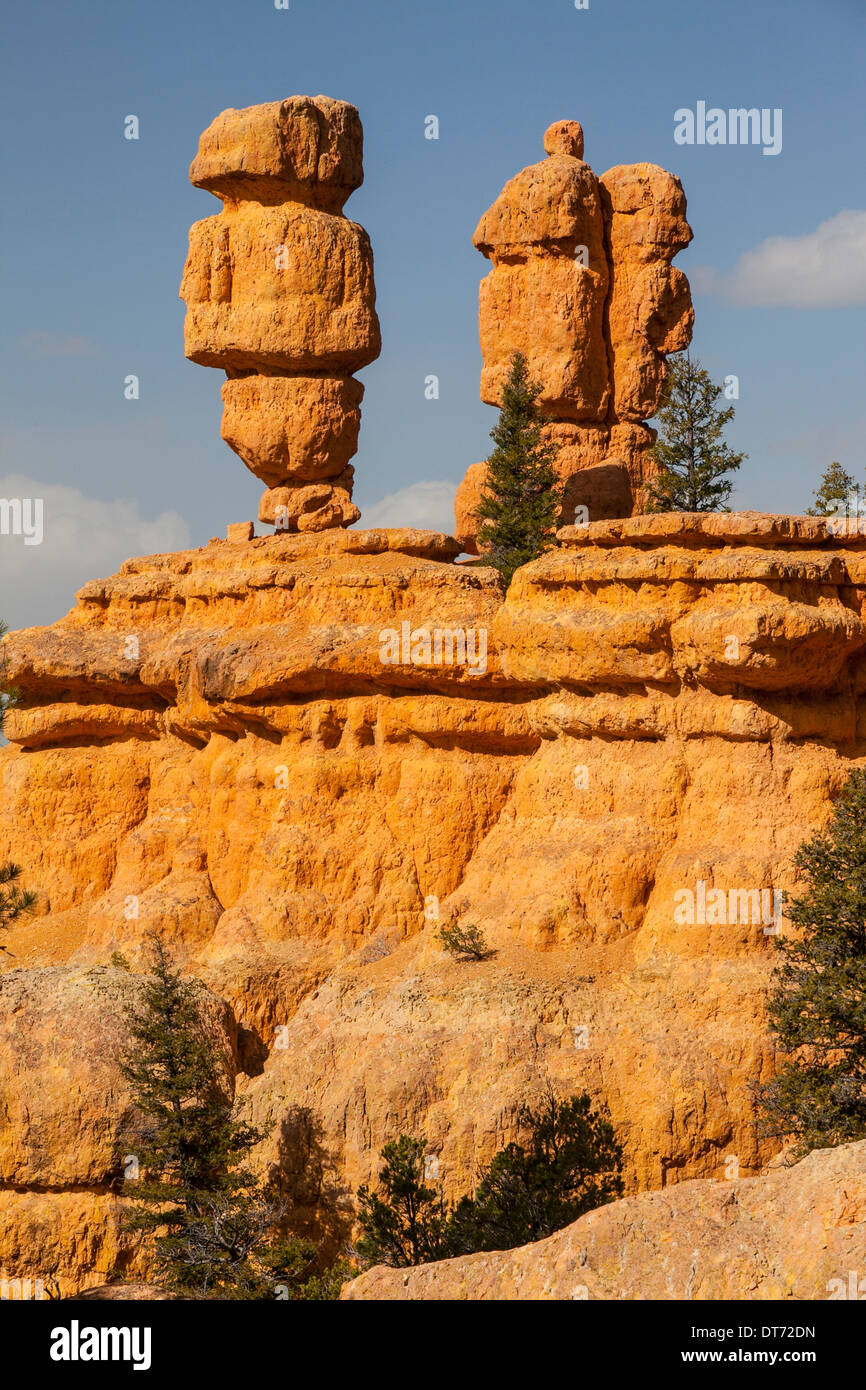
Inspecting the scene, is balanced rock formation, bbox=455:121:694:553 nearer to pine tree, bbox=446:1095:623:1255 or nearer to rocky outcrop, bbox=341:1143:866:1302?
pine tree, bbox=446:1095:623:1255

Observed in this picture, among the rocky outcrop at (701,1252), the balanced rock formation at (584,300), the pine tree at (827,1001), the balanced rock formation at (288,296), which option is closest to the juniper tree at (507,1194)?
the pine tree at (827,1001)

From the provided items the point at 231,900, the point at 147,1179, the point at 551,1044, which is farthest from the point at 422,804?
the point at 147,1179

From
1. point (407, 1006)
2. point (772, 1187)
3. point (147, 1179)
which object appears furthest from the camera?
point (407, 1006)

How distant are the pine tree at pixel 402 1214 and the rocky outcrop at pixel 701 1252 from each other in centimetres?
795

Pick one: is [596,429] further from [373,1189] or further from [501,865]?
[373,1189]

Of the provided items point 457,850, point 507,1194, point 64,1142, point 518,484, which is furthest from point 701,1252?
point 518,484

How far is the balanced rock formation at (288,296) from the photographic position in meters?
44.8

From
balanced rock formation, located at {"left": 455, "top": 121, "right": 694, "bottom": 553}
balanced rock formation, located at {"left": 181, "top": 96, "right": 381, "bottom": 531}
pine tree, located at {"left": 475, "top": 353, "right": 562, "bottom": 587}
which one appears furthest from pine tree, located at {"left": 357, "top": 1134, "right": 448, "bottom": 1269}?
balanced rock formation, located at {"left": 455, "top": 121, "right": 694, "bottom": 553}

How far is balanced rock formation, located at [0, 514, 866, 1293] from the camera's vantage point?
29.2 m

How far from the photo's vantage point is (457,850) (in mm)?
35688

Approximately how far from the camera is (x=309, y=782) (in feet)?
120

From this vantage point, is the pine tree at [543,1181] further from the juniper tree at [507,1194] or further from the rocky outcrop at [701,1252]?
the rocky outcrop at [701,1252]

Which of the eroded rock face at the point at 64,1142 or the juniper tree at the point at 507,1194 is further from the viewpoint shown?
the eroded rock face at the point at 64,1142
